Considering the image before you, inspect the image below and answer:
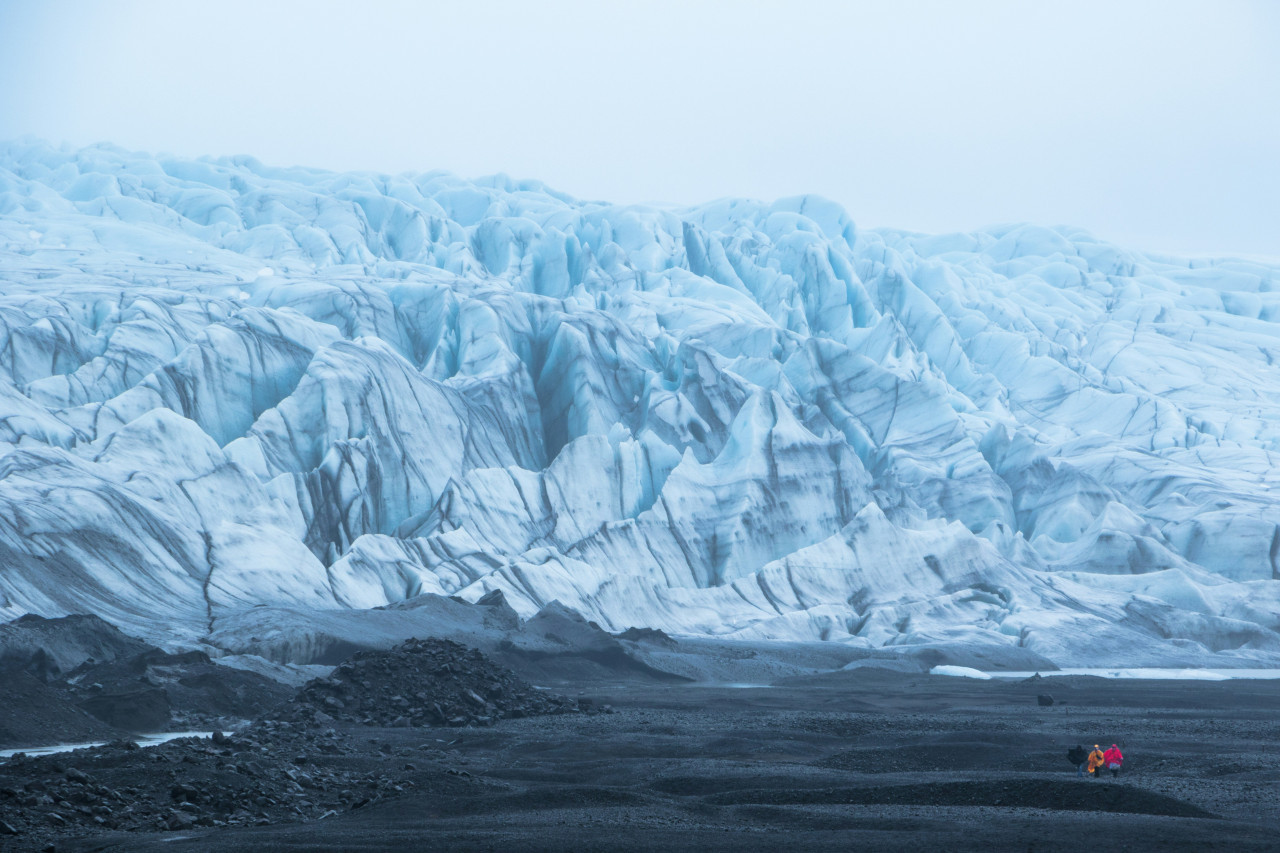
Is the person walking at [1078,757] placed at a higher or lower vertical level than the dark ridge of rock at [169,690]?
higher

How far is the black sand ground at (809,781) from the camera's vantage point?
456 inches

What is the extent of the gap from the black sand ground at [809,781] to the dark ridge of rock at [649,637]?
27.8 ft

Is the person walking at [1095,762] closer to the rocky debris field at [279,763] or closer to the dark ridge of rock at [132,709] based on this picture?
→ the rocky debris field at [279,763]

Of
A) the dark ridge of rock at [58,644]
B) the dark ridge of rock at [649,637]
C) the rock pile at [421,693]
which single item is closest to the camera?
the rock pile at [421,693]

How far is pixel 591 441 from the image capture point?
1802 inches

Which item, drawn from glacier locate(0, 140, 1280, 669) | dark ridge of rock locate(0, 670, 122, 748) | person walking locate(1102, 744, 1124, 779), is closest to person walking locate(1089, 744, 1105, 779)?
person walking locate(1102, 744, 1124, 779)

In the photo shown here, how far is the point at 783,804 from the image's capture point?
14.2 m

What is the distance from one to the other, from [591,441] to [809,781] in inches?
1205

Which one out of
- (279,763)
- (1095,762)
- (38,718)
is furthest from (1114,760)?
(38,718)

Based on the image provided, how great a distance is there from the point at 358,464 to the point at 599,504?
28.9 feet

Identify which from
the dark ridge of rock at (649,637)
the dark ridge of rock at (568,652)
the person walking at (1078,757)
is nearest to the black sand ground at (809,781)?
the person walking at (1078,757)

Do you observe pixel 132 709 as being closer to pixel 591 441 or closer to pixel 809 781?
pixel 809 781

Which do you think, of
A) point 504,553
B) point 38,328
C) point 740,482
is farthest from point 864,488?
point 38,328

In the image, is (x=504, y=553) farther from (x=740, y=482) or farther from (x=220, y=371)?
(x=220, y=371)
